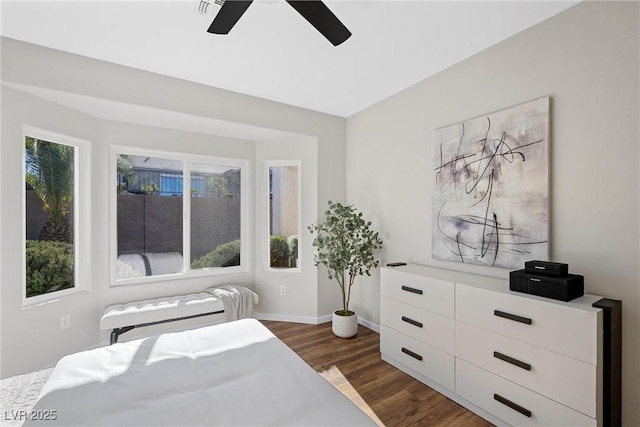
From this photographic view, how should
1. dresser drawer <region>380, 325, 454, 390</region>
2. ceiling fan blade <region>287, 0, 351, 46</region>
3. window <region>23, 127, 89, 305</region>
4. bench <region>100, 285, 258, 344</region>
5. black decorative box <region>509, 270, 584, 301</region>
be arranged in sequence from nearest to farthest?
1. ceiling fan blade <region>287, 0, 351, 46</region>
2. black decorative box <region>509, 270, 584, 301</region>
3. dresser drawer <region>380, 325, 454, 390</region>
4. window <region>23, 127, 89, 305</region>
5. bench <region>100, 285, 258, 344</region>

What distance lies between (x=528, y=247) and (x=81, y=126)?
4.09 m

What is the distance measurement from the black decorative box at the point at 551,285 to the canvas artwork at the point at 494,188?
31 cm

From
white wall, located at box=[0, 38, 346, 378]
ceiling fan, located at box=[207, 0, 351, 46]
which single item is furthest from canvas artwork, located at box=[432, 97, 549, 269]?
white wall, located at box=[0, 38, 346, 378]

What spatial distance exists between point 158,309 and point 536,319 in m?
3.20

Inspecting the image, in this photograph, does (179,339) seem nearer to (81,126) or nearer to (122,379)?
(122,379)

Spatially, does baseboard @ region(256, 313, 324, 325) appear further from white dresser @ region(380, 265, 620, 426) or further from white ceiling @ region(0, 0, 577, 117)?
white ceiling @ region(0, 0, 577, 117)

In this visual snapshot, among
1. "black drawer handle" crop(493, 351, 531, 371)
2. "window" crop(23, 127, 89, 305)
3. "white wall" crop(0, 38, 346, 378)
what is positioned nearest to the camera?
"black drawer handle" crop(493, 351, 531, 371)

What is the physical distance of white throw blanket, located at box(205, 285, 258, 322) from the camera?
337 cm

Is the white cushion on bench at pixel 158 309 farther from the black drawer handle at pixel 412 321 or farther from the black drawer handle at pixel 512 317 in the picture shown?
the black drawer handle at pixel 512 317

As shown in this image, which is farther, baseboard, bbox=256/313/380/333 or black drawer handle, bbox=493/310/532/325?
baseboard, bbox=256/313/380/333

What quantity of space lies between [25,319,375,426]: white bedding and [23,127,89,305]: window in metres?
1.60

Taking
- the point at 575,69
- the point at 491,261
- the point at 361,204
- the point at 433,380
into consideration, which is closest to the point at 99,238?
the point at 361,204

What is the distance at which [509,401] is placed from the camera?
186cm

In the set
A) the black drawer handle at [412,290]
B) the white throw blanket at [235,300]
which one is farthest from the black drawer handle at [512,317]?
the white throw blanket at [235,300]
